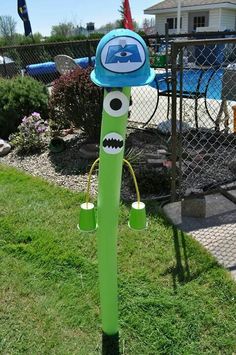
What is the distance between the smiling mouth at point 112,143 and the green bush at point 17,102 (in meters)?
4.69

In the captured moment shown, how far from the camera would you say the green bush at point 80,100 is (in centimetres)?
486

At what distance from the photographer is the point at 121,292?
248 cm

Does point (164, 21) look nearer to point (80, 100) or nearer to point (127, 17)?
point (80, 100)

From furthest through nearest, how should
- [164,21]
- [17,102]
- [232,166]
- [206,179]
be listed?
1. [164,21]
2. [17,102]
3. [232,166]
4. [206,179]

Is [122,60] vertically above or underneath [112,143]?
above

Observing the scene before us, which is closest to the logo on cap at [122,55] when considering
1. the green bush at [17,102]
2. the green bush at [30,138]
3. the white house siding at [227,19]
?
the green bush at [30,138]

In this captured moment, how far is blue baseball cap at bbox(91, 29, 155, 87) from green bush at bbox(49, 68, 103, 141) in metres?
3.36

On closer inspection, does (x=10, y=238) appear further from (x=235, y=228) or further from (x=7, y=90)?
(x=7, y=90)

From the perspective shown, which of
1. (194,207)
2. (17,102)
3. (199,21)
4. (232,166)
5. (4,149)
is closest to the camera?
(194,207)

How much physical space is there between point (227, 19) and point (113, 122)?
76.3 feet

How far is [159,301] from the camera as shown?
7.80 feet

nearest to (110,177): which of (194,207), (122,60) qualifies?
(122,60)

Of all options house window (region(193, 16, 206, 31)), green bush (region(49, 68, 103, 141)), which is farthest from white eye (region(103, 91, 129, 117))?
house window (region(193, 16, 206, 31))

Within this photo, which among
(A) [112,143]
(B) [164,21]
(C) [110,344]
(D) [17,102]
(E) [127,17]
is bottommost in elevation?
(C) [110,344]
